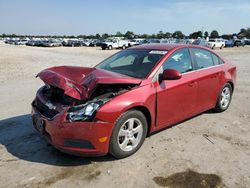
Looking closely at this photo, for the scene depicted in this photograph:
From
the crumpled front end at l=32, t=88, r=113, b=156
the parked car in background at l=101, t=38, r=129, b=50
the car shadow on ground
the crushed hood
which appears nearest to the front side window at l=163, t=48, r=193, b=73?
the crushed hood

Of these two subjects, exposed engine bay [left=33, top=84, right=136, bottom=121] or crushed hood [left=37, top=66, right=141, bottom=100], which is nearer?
exposed engine bay [left=33, top=84, right=136, bottom=121]

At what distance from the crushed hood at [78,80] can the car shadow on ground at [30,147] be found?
3.14 feet

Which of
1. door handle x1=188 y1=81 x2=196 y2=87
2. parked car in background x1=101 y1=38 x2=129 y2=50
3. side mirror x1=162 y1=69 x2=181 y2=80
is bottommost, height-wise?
parked car in background x1=101 y1=38 x2=129 y2=50

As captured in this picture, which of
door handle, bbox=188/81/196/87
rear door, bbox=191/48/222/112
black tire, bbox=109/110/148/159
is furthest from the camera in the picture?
rear door, bbox=191/48/222/112

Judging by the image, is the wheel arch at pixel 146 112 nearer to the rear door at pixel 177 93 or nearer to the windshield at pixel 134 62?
the rear door at pixel 177 93

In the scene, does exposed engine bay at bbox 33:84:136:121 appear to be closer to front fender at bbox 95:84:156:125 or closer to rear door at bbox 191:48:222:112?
front fender at bbox 95:84:156:125

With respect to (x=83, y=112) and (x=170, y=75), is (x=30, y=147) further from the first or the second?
(x=170, y=75)

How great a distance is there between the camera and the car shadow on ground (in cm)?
415

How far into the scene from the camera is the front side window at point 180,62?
16.0 feet

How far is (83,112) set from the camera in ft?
12.4

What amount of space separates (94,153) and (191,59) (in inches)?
105

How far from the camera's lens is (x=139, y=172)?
3.78 m

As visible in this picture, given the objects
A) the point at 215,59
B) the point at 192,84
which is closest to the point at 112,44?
the point at 215,59

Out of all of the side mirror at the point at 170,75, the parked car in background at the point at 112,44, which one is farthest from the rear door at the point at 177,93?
the parked car in background at the point at 112,44
